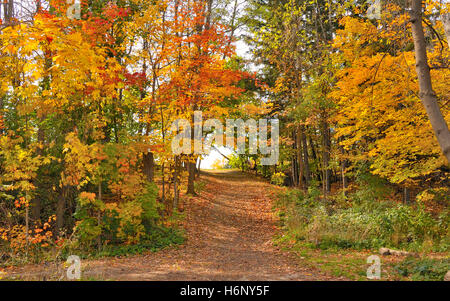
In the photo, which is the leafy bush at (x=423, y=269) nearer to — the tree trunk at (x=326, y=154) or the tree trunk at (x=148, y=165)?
the tree trunk at (x=148, y=165)

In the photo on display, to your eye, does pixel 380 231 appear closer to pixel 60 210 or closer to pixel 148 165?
pixel 148 165

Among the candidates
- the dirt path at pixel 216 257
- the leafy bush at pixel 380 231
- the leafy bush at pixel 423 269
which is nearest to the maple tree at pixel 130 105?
the leafy bush at pixel 380 231

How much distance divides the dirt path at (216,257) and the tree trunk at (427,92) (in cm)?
314

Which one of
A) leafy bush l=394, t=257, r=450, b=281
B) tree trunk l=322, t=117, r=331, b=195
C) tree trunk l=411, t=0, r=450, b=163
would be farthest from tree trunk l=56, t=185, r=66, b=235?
tree trunk l=322, t=117, r=331, b=195

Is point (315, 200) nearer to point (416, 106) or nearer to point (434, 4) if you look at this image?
point (416, 106)

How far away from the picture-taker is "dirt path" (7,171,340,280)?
231 inches

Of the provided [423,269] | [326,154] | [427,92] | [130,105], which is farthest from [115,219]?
[326,154]

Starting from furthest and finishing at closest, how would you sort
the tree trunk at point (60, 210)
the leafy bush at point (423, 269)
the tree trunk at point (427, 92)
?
the tree trunk at point (60, 210) → the leafy bush at point (423, 269) → the tree trunk at point (427, 92)

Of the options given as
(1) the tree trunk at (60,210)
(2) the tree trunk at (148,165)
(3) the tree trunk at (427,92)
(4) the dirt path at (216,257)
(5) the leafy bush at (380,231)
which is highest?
(3) the tree trunk at (427,92)

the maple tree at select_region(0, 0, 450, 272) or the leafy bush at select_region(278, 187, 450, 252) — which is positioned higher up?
the maple tree at select_region(0, 0, 450, 272)

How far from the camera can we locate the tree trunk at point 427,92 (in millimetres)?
5180

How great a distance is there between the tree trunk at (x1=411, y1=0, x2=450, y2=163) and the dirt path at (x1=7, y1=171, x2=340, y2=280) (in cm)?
314

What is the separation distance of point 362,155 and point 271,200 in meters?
5.97

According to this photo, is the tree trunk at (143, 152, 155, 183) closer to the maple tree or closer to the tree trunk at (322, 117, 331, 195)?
the maple tree
